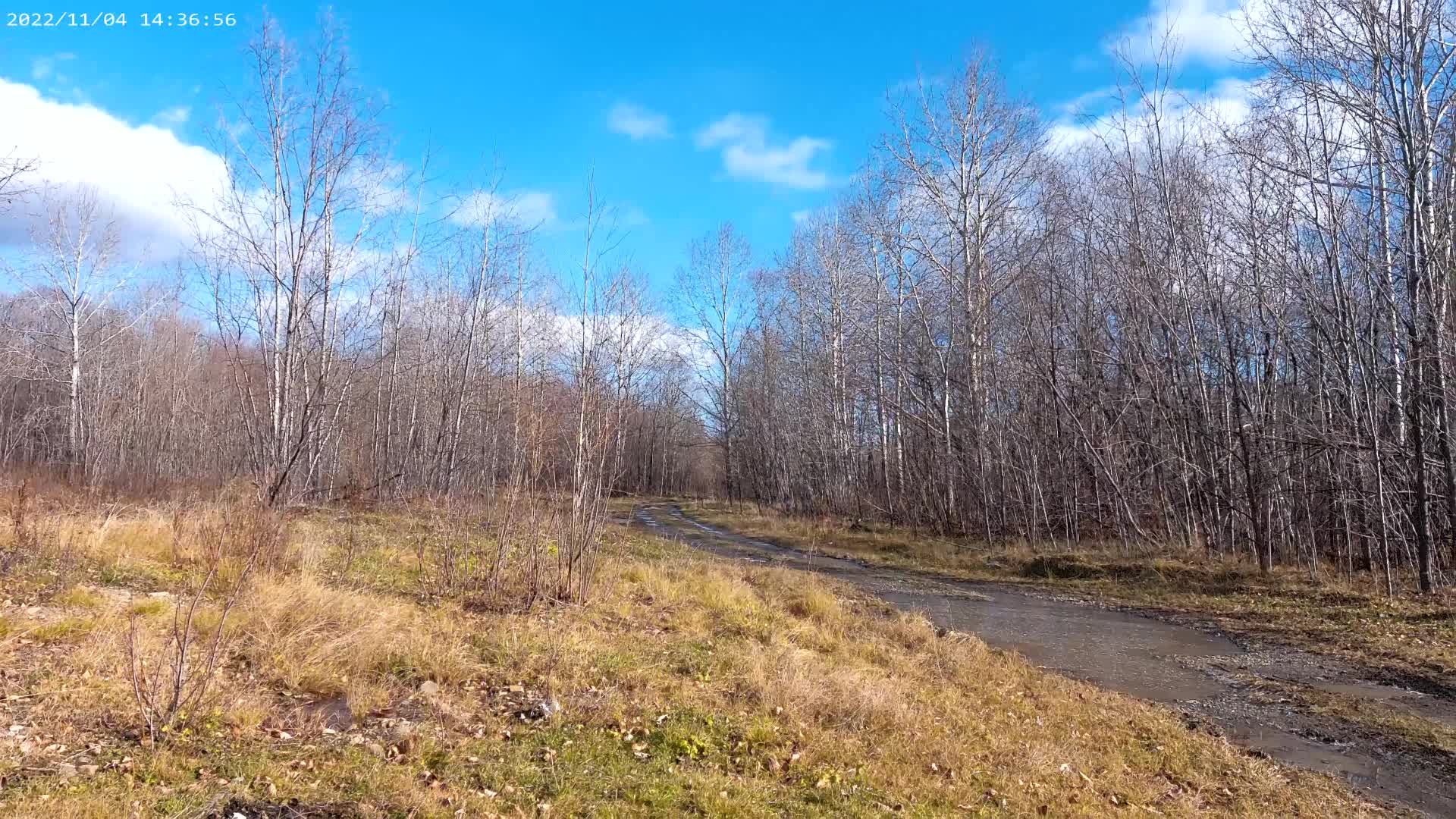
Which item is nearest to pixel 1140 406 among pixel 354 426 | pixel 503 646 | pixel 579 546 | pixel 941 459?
pixel 941 459

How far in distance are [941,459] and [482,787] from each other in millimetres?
19587

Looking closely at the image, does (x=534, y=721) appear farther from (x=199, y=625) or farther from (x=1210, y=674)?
(x=1210, y=674)

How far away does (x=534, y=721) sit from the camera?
187 inches

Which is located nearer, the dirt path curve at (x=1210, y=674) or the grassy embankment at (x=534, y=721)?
the grassy embankment at (x=534, y=721)

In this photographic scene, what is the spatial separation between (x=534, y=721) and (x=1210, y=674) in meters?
6.87

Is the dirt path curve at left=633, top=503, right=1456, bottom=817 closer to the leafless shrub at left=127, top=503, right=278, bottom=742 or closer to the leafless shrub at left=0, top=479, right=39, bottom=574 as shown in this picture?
the leafless shrub at left=127, top=503, right=278, bottom=742

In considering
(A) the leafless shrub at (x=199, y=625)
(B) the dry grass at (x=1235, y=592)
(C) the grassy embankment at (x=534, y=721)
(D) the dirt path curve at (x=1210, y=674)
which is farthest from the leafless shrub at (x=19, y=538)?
(B) the dry grass at (x=1235, y=592)

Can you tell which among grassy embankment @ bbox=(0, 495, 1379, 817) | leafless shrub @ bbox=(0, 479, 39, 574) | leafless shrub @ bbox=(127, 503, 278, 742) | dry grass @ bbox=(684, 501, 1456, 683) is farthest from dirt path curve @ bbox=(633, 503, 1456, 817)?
leafless shrub @ bbox=(0, 479, 39, 574)

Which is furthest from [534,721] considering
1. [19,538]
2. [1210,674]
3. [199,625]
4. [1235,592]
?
[1235,592]

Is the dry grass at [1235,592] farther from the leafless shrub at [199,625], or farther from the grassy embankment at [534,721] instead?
the leafless shrub at [199,625]

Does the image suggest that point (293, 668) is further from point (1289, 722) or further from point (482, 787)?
point (1289, 722)

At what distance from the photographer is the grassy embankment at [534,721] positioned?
11.8ft

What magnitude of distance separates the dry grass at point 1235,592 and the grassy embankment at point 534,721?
429cm

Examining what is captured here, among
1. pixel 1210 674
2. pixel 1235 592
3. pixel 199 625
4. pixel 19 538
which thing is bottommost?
pixel 1210 674
